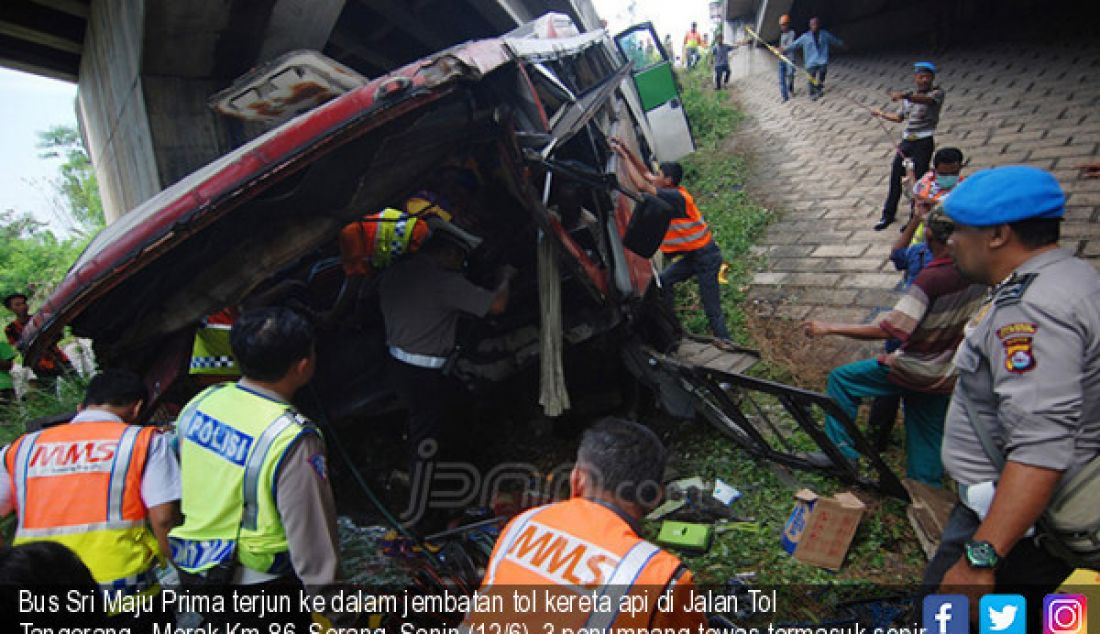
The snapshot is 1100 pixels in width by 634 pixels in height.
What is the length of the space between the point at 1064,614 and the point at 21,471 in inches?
155

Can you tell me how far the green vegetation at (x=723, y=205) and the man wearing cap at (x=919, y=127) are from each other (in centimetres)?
178

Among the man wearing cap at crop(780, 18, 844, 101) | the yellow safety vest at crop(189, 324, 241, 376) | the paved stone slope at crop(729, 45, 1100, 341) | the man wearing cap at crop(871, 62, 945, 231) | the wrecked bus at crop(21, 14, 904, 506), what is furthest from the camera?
the man wearing cap at crop(780, 18, 844, 101)

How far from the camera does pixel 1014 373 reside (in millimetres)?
1522

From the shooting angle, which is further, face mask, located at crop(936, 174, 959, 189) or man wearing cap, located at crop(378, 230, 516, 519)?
face mask, located at crop(936, 174, 959, 189)

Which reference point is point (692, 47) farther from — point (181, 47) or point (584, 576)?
point (584, 576)

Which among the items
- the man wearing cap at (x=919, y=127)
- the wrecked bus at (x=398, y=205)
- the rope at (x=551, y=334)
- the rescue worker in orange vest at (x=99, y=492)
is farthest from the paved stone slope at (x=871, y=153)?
the rescue worker in orange vest at (x=99, y=492)

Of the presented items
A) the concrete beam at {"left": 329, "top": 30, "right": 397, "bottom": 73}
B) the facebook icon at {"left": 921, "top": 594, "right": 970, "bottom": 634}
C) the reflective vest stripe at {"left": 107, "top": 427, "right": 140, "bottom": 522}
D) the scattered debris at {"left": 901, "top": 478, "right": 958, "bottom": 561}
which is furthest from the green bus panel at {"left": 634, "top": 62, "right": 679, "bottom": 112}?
the reflective vest stripe at {"left": 107, "top": 427, "right": 140, "bottom": 522}

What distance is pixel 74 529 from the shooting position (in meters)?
2.12

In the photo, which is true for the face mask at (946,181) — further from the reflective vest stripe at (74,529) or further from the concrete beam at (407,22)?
the reflective vest stripe at (74,529)

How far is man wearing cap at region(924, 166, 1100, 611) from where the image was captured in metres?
1.46

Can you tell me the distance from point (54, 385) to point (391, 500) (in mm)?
4925

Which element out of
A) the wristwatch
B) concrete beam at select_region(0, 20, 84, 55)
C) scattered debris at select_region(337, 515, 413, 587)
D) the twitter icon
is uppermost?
concrete beam at select_region(0, 20, 84, 55)

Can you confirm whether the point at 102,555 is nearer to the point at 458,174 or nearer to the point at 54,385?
the point at 458,174

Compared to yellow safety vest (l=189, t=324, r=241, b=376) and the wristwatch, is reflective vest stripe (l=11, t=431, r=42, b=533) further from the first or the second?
the wristwatch
